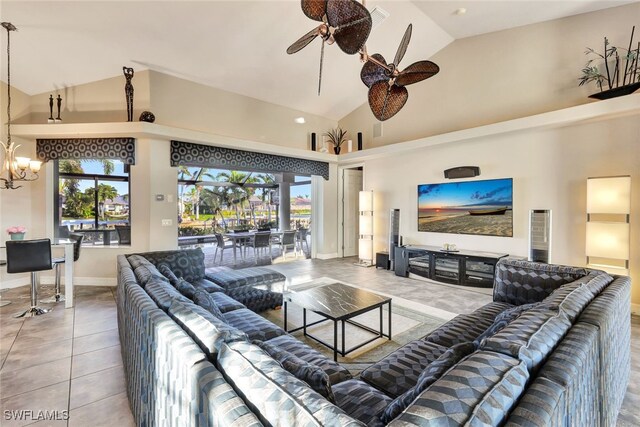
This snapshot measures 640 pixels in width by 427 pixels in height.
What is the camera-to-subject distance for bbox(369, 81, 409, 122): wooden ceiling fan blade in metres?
2.66

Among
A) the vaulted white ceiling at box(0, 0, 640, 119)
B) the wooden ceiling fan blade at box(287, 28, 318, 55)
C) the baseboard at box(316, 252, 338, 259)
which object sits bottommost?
the baseboard at box(316, 252, 338, 259)

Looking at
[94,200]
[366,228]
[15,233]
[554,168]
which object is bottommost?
[366,228]

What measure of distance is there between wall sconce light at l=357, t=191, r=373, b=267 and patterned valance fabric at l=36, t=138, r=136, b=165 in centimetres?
476

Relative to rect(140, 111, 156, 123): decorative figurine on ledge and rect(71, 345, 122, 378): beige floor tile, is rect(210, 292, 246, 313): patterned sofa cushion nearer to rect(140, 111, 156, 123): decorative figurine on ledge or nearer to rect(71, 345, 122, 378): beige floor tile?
rect(71, 345, 122, 378): beige floor tile

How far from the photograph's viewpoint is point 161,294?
1.85 meters

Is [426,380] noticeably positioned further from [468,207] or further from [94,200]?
[94,200]

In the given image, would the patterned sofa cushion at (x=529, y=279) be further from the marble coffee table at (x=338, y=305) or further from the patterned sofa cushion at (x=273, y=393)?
the patterned sofa cushion at (x=273, y=393)

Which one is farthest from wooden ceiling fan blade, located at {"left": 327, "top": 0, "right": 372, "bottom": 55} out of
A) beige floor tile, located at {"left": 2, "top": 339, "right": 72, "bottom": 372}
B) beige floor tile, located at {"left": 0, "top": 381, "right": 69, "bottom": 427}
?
beige floor tile, located at {"left": 2, "top": 339, "right": 72, "bottom": 372}

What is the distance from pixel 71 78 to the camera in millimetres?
4688

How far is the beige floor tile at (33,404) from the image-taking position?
A: 6.23ft

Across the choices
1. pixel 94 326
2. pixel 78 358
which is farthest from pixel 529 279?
pixel 94 326

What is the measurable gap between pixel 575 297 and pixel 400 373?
118 centimetres

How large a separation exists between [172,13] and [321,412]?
4.82m

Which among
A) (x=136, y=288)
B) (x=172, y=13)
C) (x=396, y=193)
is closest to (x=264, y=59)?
(x=172, y=13)
